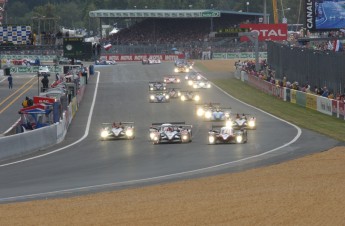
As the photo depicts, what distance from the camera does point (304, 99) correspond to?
5938 cm

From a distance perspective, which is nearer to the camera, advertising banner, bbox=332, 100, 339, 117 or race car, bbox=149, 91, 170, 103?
advertising banner, bbox=332, 100, 339, 117

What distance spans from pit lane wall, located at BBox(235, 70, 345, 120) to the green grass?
0.40m

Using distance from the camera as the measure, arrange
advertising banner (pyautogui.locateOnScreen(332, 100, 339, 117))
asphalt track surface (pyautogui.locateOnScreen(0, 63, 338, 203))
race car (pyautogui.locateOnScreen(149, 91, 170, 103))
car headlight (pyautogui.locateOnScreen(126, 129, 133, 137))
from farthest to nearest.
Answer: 1. race car (pyautogui.locateOnScreen(149, 91, 170, 103))
2. advertising banner (pyautogui.locateOnScreen(332, 100, 339, 117))
3. car headlight (pyautogui.locateOnScreen(126, 129, 133, 137))
4. asphalt track surface (pyautogui.locateOnScreen(0, 63, 338, 203))

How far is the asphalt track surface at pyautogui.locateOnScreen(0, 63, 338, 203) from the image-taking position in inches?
1109

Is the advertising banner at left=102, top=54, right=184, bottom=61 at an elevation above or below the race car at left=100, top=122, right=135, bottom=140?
below

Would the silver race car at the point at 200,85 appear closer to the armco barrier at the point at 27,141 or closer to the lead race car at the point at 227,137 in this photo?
the armco barrier at the point at 27,141

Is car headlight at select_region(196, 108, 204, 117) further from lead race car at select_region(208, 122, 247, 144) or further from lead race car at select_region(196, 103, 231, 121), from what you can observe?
lead race car at select_region(208, 122, 247, 144)

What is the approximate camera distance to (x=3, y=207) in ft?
77.9

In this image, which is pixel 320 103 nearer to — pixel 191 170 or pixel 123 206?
pixel 191 170

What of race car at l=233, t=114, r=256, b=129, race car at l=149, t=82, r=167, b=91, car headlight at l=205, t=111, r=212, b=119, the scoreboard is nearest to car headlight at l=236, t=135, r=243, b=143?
race car at l=233, t=114, r=256, b=129

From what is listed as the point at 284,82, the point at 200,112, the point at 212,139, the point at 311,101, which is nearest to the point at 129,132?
the point at 212,139

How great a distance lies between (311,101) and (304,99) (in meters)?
2.23

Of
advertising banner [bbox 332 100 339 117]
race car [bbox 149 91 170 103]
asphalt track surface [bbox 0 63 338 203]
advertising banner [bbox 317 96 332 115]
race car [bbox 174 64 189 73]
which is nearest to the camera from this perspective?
asphalt track surface [bbox 0 63 338 203]

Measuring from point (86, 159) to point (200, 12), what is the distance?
127661 mm
